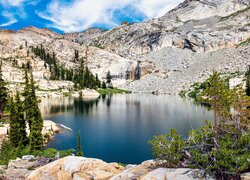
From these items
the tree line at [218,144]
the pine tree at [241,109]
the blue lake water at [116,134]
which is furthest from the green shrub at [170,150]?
the blue lake water at [116,134]

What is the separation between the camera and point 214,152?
1495cm

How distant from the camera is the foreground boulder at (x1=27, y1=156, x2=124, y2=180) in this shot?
57.3ft

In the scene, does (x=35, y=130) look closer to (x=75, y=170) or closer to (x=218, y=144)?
(x=75, y=170)

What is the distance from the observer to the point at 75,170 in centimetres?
1778

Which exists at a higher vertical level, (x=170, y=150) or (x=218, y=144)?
(x=218, y=144)

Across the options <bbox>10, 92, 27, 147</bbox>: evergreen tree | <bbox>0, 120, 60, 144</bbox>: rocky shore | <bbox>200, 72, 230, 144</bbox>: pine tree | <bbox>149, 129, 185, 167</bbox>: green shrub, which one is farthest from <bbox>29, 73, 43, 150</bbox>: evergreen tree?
<bbox>200, 72, 230, 144</bbox>: pine tree

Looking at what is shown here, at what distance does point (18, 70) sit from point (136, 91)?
245ft

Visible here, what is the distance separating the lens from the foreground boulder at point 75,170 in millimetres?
17469

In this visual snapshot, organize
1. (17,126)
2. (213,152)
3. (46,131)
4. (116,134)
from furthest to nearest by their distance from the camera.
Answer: (46,131) < (116,134) < (17,126) < (213,152)

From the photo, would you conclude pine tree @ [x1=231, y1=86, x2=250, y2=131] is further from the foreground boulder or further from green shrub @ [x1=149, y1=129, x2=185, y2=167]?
the foreground boulder

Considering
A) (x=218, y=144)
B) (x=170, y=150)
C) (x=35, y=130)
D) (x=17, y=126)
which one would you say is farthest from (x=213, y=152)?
(x=17, y=126)

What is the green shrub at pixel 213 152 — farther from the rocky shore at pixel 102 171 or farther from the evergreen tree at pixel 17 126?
the evergreen tree at pixel 17 126

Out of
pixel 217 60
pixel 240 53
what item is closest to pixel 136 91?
pixel 217 60

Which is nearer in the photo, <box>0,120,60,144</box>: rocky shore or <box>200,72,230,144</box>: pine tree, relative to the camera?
<box>200,72,230,144</box>: pine tree
